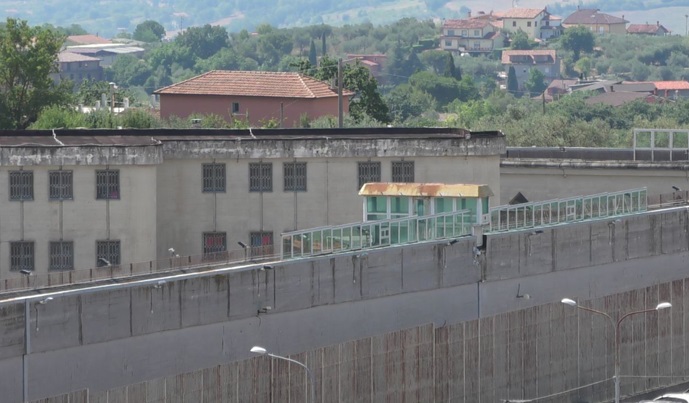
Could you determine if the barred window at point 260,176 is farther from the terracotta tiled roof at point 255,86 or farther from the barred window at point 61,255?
the terracotta tiled roof at point 255,86

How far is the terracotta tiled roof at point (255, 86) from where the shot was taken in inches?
4016

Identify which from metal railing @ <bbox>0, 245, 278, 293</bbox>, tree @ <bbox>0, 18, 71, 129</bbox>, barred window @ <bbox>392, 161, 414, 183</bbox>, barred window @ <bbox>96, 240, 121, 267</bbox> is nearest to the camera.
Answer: metal railing @ <bbox>0, 245, 278, 293</bbox>

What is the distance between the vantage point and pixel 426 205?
5916 cm

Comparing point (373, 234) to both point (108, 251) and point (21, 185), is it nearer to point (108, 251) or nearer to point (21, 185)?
point (108, 251)

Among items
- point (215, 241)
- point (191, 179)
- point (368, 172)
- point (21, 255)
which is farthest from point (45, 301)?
point (368, 172)

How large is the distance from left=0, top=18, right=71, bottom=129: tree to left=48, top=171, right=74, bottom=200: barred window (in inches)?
1104

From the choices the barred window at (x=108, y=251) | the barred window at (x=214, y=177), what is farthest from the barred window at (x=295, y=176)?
the barred window at (x=108, y=251)

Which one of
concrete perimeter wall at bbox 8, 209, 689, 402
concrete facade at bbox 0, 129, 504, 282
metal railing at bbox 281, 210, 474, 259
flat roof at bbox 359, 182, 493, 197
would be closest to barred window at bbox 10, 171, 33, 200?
concrete facade at bbox 0, 129, 504, 282

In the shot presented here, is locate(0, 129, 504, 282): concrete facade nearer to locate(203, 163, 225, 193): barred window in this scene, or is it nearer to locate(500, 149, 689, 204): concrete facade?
locate(203, 163, 225, 193): barred window

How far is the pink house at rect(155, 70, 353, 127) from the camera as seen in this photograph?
10075cm

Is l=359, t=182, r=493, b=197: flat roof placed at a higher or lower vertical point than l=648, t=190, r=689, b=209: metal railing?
higher

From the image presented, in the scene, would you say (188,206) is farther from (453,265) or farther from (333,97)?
(333,97)

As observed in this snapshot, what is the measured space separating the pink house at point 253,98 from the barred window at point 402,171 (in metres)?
35.3

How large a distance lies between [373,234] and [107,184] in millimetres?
9861
